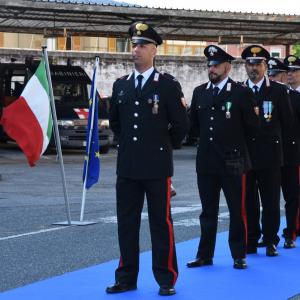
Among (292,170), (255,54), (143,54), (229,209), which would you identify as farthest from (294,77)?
(143,54)

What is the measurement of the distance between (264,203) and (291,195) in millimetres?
751

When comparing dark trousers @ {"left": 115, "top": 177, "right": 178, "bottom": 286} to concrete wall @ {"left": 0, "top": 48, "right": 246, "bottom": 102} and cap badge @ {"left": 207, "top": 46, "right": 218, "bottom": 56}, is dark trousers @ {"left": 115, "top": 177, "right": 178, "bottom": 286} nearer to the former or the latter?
cap badge @ {"left": 207, "top": 46, "right": 218, "bottom": 56}

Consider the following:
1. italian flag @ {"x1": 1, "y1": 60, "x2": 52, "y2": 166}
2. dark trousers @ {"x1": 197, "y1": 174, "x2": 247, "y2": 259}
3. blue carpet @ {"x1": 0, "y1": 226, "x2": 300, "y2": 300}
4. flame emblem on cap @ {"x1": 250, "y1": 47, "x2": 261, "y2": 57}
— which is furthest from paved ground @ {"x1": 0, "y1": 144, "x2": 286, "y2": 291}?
flame emblem on cap @ {"x1": 250, "y1": 47, "x2": 261, "y2": 57}

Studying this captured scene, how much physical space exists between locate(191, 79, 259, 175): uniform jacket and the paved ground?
1561 millimetres

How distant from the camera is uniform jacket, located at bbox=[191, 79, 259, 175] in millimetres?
7332

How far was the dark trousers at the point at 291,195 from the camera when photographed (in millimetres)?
8734

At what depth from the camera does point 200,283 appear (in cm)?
685

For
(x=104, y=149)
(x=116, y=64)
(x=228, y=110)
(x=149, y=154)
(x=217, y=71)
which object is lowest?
(x=104, y=149)

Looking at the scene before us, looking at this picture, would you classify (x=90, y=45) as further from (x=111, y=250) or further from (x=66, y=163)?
(x=111, y=250)

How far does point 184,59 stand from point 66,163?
37.9 ft

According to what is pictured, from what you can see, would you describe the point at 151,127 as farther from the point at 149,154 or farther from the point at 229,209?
the point at 229,209

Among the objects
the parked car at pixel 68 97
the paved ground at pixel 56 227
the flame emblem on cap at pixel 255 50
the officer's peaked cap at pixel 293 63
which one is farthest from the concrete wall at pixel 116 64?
the flame emblem on cap at pixel 255 50

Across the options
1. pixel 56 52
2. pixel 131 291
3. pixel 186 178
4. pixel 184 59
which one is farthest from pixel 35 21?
pixel 131 291

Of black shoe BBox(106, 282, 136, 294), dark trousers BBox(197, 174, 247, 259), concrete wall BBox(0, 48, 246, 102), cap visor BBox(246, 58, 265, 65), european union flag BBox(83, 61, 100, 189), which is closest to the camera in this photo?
black shoe BBox(106, 282, 136, 294)
